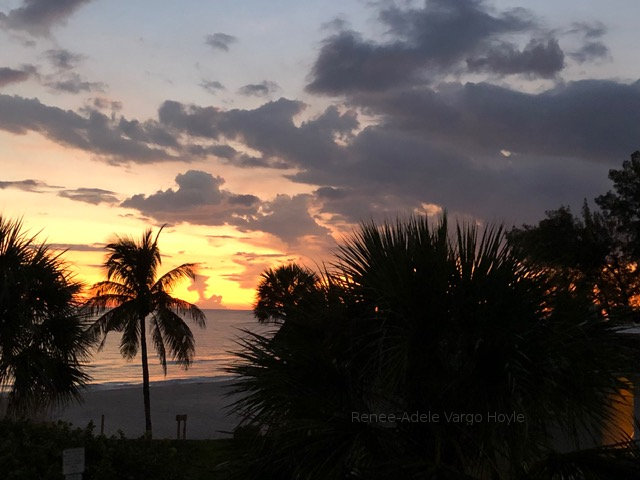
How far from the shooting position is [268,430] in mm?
6117

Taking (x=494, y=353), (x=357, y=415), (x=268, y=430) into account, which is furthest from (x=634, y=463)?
(x=268, y=430)

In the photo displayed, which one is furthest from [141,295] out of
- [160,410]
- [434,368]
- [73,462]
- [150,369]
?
[150,369]

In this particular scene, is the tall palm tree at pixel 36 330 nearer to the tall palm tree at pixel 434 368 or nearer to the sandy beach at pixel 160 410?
the tall palm tree at pixel 434 368

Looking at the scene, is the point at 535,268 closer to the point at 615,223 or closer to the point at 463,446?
the point at 463,446

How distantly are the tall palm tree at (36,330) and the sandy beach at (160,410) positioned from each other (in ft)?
68.7

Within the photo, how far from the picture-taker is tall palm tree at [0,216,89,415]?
1186 centimetres

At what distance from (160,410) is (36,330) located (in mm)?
36907

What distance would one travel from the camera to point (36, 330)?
12156 mm

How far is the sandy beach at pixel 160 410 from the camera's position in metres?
38.2

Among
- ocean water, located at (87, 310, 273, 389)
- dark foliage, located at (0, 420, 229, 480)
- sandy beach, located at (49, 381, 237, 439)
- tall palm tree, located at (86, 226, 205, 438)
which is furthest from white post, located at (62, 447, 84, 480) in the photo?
ocean water, located at (87, 310, 273, 389)

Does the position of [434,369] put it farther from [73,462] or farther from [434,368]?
[73,462]

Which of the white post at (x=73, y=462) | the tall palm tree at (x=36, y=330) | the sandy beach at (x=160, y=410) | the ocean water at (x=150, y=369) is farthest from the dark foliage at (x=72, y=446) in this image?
the ocean water at (x=150, y=369)

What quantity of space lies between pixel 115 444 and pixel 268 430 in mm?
9251

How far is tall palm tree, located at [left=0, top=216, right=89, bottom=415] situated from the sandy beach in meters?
20.9
